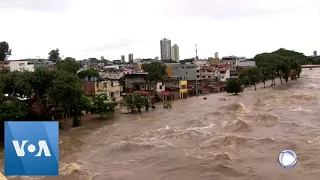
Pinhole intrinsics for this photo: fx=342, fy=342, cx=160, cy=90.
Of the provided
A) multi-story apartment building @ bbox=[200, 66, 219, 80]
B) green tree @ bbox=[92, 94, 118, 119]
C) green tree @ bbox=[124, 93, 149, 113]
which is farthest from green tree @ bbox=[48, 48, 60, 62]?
green tree @ bbox=[92, 94, 118, 119]

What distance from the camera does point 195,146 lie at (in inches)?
645

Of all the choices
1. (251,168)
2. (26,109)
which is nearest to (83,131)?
(26,109)

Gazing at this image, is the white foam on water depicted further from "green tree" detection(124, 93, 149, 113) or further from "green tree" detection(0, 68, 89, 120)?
"green tree" detection(124, 93, 149, 113)

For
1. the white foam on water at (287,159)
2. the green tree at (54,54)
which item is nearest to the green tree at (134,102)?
the white foam on water at (287,159)

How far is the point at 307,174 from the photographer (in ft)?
38.9

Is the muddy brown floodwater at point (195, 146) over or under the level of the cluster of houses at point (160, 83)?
under

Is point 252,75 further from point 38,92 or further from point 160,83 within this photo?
point 38,92

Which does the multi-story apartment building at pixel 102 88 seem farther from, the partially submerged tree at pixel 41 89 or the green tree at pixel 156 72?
the partially submerged tree at pixel 41 89

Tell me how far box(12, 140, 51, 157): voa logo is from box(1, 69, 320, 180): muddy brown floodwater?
27.4ft

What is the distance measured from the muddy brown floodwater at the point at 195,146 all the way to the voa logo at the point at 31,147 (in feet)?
27.4

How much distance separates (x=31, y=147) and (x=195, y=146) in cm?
1262

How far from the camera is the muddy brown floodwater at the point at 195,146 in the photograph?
12.6 meters

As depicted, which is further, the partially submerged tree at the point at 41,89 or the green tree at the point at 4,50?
the green tree at the point at 4,50

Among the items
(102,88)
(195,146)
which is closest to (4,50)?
(102,88)
